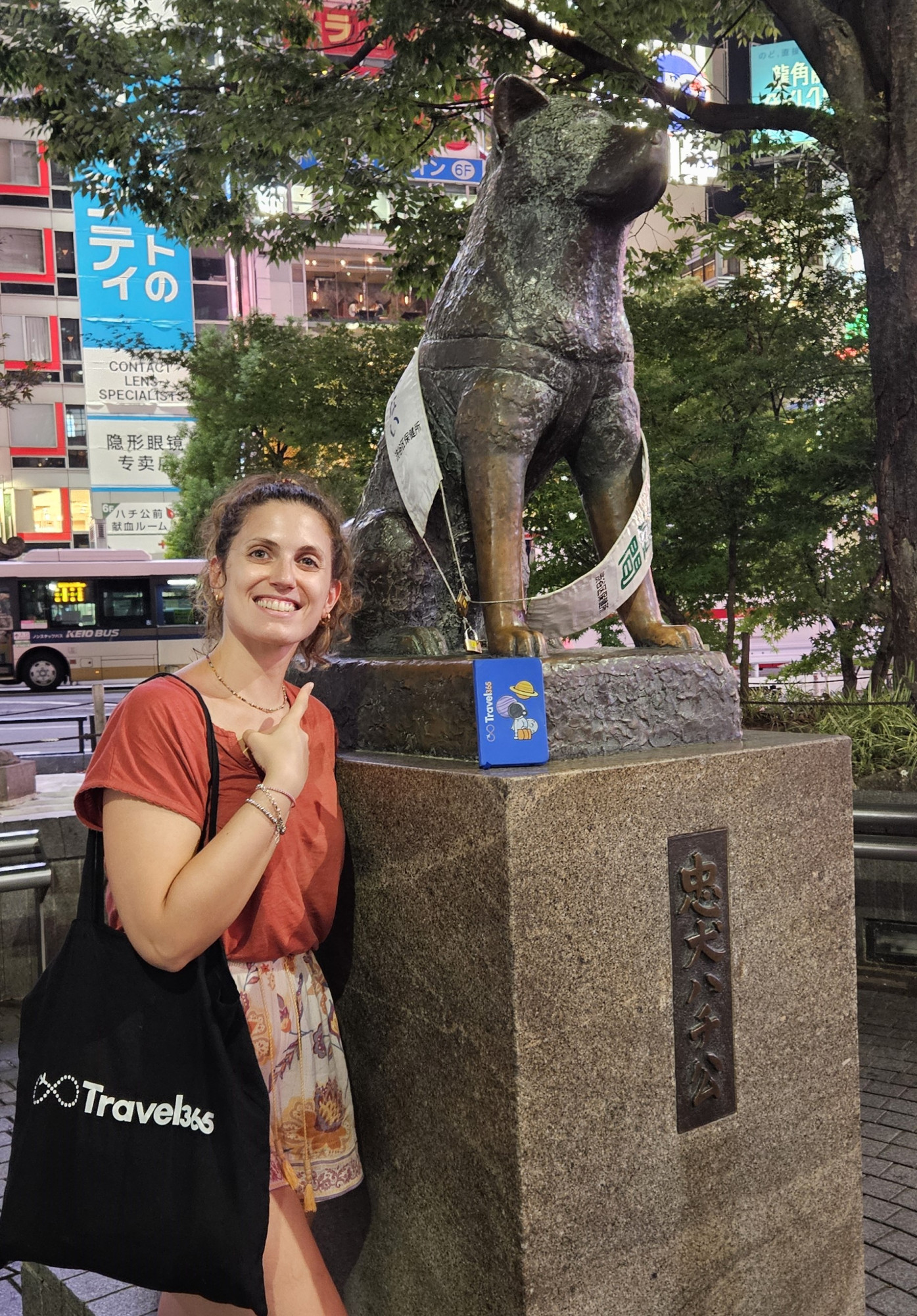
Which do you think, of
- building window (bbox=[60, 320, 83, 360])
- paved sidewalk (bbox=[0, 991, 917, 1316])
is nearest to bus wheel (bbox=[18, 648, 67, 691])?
building window (bbox=[60, 320, 83, 360])

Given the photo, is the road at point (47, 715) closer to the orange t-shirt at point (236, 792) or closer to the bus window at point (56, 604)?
the bus window at point (56, 604)

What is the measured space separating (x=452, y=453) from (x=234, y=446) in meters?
17.3

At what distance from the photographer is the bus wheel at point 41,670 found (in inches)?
902

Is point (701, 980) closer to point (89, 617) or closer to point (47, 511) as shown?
point (89, 617)

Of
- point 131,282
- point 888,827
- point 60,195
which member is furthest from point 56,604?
point 888,827

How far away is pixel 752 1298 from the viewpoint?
2.40 metres

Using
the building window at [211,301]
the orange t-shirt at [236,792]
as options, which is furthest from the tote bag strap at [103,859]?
the building window at [211,301]

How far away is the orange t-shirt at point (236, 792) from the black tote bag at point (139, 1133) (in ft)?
0.68

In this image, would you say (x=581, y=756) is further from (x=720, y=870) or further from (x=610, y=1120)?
(x=610, y=1120)

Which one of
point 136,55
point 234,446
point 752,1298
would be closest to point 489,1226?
point 752,1298

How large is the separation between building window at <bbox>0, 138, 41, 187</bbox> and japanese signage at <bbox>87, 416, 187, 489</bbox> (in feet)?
43.6

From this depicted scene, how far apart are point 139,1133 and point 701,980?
114cm

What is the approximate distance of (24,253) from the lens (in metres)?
36.4

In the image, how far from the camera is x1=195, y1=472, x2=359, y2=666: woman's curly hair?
2.20 m
